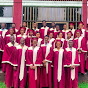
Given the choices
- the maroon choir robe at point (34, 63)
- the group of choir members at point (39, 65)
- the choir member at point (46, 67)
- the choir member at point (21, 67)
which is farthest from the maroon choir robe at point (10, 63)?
the choir member at point (46, 67)

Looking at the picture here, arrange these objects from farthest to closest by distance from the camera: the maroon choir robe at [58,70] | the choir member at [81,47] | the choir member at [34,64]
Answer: the choir member at [81,47] < the maroon choir robe at [58,70] < the choir member at [34,64]

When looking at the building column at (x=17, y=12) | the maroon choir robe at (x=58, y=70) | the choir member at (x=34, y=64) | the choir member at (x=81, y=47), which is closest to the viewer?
the choir member at (x=34, y=64)

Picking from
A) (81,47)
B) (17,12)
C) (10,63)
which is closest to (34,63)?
(10,63)

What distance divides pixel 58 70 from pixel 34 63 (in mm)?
845

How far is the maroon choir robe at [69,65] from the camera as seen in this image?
5016 mm

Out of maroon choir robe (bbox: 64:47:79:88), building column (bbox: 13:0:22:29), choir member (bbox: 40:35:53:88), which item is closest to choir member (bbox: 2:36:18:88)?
choir member (bbox: 40:35:53:88)

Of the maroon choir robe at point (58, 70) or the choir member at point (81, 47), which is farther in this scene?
the choir member at point (81, 47)

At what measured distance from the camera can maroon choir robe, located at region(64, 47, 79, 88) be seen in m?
5.02

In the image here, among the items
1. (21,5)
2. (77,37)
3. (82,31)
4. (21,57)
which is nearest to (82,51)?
(77,37)

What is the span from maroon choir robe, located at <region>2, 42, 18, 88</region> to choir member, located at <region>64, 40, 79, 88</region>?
173cm

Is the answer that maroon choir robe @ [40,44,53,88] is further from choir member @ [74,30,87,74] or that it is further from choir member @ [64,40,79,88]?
choir member @ [74,30,87,74]

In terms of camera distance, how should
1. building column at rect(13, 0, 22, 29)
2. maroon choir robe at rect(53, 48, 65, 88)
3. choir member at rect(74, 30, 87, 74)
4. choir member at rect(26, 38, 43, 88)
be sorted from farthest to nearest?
building column at rect(13, 0, 22, 29)
choir member at rect(74, 30, 87, 74)
maroon choir robe at rect(53, 48, 65, 88)
choir member at rect(26, 38, 43, 88)

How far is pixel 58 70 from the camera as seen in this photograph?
4.99 metres

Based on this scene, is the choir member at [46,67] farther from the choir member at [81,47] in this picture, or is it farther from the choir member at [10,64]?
the choir member at [81,47]
